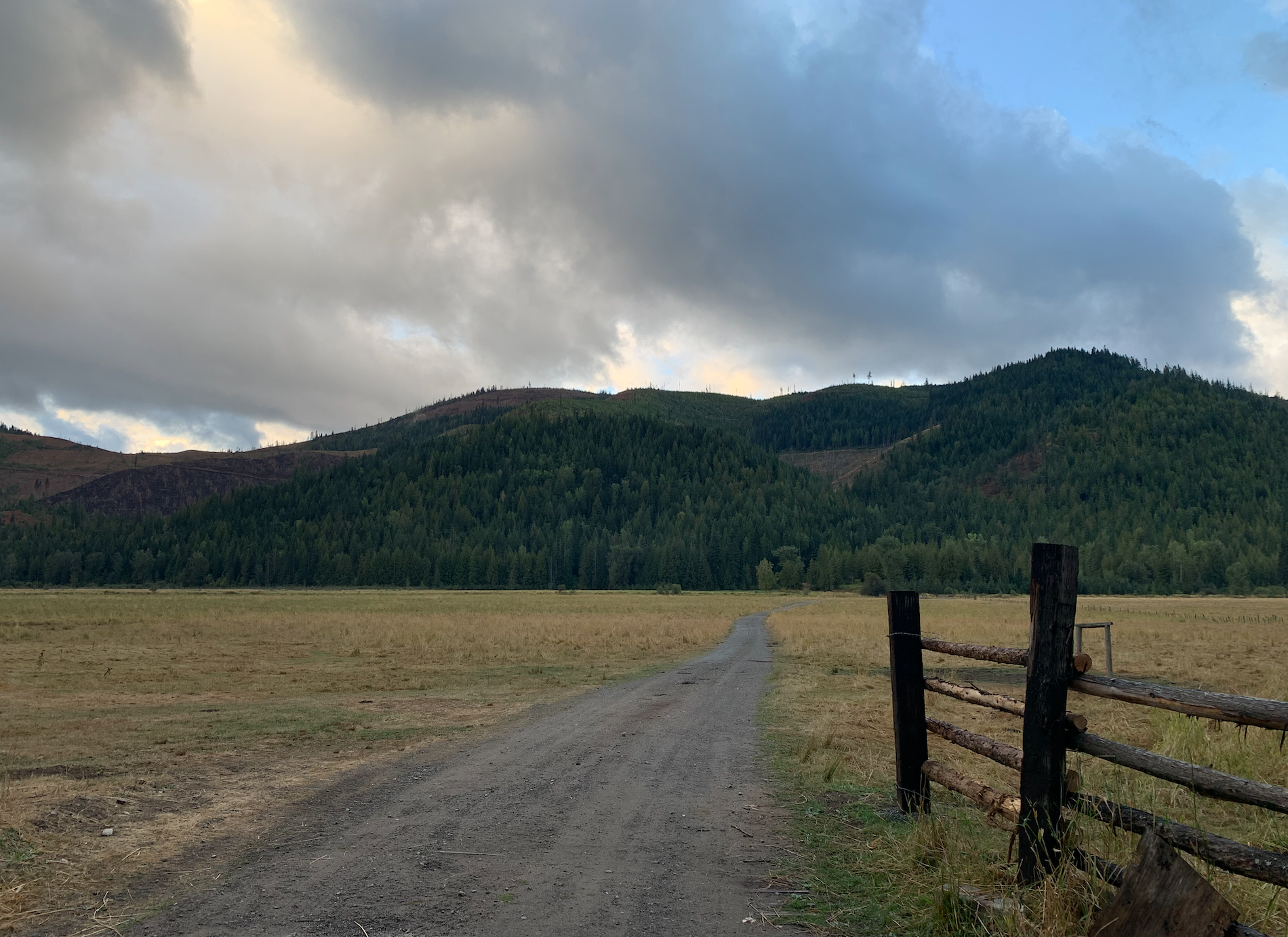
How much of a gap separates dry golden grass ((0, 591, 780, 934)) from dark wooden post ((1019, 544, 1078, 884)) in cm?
660

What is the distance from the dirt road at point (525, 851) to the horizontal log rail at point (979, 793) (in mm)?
1743

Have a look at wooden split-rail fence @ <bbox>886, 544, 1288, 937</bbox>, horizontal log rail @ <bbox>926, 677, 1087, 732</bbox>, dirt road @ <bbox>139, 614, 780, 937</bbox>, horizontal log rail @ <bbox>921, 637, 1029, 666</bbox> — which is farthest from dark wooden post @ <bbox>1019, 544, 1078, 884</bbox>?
dirt road @ <bbox>139, 614, 780, 937</bbox>

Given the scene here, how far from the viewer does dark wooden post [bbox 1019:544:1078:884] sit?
18.1 feet

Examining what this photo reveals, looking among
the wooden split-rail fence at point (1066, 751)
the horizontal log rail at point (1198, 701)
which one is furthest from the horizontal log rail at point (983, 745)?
the horizontal log rail at point (1198, 701)

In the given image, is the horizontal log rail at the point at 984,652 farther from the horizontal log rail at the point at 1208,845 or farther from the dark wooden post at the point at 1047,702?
the horizontal log rail at the point at 1208,845

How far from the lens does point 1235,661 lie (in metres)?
27.5

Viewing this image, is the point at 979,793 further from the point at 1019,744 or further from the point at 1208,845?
the point at 1019,744

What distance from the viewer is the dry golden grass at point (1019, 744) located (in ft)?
17.9

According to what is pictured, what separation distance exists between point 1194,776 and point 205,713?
1776cm

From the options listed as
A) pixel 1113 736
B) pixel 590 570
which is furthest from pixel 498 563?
pixel 1113 736

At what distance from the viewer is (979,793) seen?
6641 mm

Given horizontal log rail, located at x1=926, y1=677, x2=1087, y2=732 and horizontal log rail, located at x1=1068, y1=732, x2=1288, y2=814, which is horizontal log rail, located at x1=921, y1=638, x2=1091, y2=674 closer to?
horizontal log rail, located at x1=926, y1=677, x2=1087, y2=732

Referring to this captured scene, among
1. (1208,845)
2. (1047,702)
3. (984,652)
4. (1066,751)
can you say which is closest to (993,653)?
(984,652)

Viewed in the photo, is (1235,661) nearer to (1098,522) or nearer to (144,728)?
(144,728)
